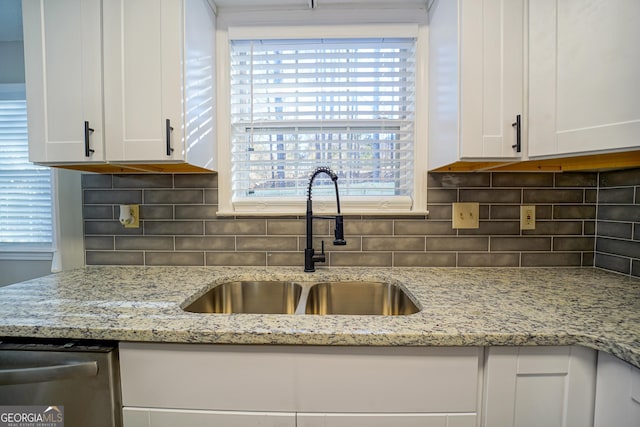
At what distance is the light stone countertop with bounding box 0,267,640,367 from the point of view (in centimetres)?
70

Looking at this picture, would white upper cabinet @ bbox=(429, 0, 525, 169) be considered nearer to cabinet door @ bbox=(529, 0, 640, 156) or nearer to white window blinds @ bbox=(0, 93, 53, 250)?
cabinet door @ bbox=(529, 0, 640, 156)

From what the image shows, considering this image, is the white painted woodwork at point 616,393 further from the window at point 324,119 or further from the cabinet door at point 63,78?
the cabinet door at point 63,78

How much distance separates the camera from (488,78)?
1001 millimetres

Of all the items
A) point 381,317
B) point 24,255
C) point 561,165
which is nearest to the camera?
point 381,317

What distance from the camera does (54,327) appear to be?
2.44 feet

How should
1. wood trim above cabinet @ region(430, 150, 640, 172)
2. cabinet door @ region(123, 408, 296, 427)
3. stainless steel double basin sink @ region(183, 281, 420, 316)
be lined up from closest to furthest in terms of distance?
1. cabinet door @ region(123, 408, 296, 427)
2. wood trim above cabinet @ region(430, 150, 640, 172)
3. stainless steel double basin sink @ region(183, 281, 420, 316)

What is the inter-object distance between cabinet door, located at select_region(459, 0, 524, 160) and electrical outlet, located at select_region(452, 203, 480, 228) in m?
0.36

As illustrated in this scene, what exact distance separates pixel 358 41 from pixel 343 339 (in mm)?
1359

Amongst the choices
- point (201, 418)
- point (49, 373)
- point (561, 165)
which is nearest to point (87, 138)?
point (49, 373)

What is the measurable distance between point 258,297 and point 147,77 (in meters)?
1.02

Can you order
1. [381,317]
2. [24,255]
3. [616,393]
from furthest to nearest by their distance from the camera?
[24,255]
[381,317]
[616,393]

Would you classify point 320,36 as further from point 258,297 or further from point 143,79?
point 258,297

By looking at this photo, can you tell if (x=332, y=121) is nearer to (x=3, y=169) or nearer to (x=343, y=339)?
(x=343, y=339)

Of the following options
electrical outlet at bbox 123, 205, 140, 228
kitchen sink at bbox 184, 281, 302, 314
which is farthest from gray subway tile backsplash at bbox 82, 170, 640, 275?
kitchen sink at bbox 184, 281, 302, 314
